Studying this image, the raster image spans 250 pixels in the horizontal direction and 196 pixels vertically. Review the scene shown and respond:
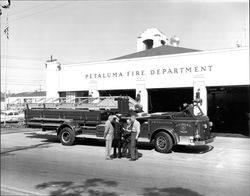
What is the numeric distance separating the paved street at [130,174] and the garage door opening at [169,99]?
11437mm

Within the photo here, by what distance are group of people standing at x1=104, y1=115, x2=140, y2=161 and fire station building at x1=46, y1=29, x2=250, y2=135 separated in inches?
353

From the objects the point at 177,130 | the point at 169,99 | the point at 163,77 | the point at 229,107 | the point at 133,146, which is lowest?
the point at 133,146

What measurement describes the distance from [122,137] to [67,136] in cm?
409

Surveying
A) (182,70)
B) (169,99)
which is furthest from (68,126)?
(169,99)

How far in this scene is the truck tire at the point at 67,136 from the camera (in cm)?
1484

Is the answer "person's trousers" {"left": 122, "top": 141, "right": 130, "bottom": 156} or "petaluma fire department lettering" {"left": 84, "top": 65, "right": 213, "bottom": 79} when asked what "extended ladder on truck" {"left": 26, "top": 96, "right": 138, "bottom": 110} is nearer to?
"person's trousers" {"left": 122, "top": 141, "right": 130, "bottom": 156}

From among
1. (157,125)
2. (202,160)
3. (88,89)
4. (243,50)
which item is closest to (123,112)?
(157,125)

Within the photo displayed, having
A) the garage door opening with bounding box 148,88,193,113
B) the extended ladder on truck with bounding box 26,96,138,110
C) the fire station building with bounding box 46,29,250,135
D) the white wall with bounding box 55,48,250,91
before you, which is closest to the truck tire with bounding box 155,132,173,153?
the extended ladder on truck with bounding box 26,96,138,110

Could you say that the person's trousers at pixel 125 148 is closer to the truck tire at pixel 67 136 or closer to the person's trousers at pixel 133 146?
the person's trousers at pixel 133 146

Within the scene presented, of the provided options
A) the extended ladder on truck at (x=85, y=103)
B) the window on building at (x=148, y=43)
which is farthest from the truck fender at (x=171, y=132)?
the window on building at (x=148, y=43)

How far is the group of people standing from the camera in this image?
36.7ft

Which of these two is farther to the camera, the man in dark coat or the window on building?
the window on building

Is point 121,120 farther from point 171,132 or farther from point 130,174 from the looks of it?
point 130,174

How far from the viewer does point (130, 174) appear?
8633 mm
